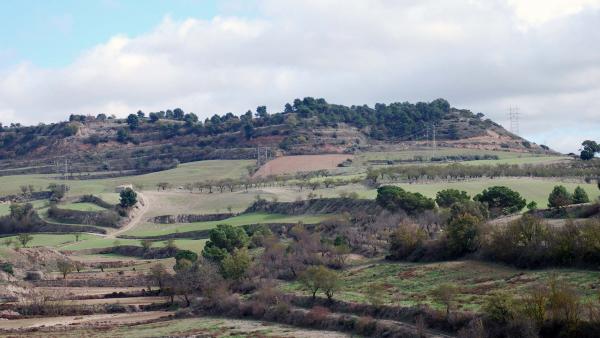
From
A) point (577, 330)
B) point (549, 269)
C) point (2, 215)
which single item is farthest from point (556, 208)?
point (2, 215)

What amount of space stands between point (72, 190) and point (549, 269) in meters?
119

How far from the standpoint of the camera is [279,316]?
6844 cm

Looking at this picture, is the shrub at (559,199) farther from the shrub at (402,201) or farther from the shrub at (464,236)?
the shrub at (402,201)

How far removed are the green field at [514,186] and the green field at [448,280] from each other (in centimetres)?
3480

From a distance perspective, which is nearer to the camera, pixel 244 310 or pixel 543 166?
pixel 244 310

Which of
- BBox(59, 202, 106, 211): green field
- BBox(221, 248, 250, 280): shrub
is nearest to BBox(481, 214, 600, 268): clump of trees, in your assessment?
BBox(221, 248, 250, 280): shrub

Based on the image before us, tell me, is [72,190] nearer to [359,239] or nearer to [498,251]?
[359,239]

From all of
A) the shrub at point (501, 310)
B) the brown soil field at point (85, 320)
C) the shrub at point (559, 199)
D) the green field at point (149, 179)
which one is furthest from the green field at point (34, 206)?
the shrub at point (501, 310)

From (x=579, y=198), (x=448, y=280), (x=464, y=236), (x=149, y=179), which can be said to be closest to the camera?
(x=448, y=280)

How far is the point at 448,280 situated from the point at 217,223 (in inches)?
2674

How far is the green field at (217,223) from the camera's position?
12238cm

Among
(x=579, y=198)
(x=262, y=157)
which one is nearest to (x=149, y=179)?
(x=262, y=157)

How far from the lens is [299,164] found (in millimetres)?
185500

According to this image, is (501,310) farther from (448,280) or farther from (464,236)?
(464,236)
